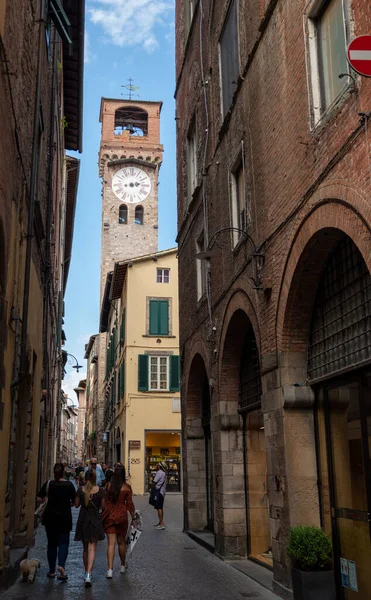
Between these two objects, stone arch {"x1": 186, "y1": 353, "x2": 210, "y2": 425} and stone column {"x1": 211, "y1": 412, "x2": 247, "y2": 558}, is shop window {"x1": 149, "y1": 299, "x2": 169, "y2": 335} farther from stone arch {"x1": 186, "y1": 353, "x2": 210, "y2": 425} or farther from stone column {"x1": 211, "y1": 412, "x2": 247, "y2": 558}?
stone column {"x1": 211, "y1": 412, "x2": 247, "y2": 558}

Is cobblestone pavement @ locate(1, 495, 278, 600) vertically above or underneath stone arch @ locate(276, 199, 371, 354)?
underneath

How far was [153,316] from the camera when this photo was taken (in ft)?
97.2

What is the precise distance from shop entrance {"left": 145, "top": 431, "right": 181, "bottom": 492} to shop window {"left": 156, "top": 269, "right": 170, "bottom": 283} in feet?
22.9

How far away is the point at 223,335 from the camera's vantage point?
36.4 feet

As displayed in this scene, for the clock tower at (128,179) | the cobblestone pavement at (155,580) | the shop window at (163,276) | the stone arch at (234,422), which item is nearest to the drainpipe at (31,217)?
the cobblestone pavement at (155,580)

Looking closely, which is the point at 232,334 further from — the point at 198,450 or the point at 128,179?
the point at 128,179

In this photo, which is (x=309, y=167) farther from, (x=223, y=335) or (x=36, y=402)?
(x=36, y=402)

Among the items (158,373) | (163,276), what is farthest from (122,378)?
(163,276)

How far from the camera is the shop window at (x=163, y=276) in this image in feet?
99.5

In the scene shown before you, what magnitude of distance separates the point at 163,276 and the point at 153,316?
2064 millimetres

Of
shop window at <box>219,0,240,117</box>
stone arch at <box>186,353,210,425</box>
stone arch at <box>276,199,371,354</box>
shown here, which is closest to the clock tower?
stone arch at <box>186,353,210,425</box>

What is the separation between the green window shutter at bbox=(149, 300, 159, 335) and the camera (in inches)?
1157

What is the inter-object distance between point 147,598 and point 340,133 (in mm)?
5636

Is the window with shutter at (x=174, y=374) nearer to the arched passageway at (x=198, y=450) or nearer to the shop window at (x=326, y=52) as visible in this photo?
the arched passageway at (x=198, y=450)
